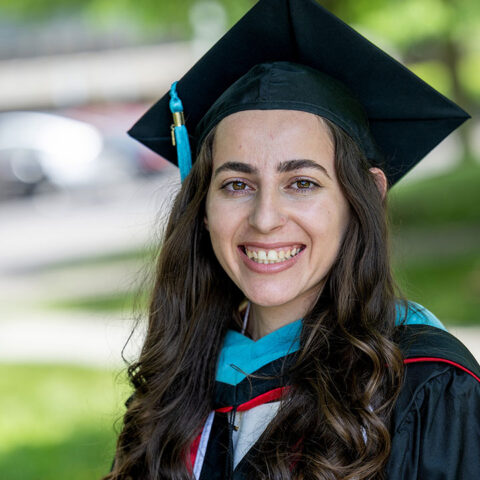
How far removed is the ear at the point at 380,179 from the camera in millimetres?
2412

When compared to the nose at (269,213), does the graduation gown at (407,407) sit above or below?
below

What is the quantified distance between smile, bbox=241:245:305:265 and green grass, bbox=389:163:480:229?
22.4ft

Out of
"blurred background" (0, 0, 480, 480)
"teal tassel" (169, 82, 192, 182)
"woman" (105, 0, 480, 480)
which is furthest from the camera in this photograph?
"blurred background" (0, 0, 480, 480)

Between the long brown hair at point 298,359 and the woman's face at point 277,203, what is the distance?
0.06m

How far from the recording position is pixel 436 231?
10180 mm

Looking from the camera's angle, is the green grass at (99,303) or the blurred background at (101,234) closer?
the blurred background at (101,234)

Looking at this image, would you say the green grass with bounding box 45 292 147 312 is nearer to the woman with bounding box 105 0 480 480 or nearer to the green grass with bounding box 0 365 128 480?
the green grass with bounding box 0 365 128 480

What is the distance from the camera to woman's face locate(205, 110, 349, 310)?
2270 millimetres

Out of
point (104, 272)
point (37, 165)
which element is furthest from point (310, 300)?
point (37, 165)

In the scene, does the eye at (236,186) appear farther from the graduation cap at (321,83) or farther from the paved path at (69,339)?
the paved path at (69,339)

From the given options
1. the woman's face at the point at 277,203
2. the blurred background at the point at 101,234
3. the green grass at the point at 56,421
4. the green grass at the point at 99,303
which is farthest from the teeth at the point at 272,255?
the green grass at the point at 99,303

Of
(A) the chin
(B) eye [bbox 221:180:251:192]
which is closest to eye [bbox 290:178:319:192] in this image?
(B) eye [bbox 221:180:251:192]

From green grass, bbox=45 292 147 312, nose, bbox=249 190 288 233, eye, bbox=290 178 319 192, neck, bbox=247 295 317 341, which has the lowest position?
neck, bbox=247 295 317 341

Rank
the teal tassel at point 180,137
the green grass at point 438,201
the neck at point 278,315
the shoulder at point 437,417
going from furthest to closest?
the green grass at point 438,201, the teal tassel at point 180,137, the neck at point 278,315, the shoulder at point 437,417
